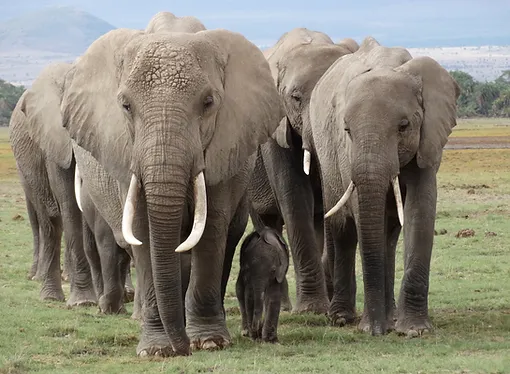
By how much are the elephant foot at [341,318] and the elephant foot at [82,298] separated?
2.53m

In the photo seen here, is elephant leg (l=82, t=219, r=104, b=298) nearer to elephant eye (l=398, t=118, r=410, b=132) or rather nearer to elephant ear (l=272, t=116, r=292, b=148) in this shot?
elephant ear (l=272, t=116, r=292, b=148)

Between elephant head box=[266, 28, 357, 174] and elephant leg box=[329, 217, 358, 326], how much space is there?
3.93 feet

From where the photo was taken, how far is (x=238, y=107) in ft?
27.3

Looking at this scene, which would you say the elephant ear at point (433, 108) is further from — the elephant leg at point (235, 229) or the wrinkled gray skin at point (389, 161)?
the elephant leg at point (235, 229)

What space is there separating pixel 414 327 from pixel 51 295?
4.24 m

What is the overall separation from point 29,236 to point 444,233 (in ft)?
19.4

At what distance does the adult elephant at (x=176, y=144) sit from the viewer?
297 inches

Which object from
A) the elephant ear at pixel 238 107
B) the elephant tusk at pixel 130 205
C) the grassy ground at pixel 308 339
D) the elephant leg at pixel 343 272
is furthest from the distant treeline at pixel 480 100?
the elephant tusk at pixel 130 205

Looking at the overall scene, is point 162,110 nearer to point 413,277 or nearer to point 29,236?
point 413,277

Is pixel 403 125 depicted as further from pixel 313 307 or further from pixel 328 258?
pixel 328 258

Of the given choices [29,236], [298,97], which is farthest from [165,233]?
[29,236]

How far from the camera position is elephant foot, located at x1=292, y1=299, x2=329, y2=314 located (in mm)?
11133

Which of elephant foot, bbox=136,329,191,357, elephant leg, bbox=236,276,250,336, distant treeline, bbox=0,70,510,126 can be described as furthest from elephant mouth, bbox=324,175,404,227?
distant treeline, bbox=0,70,510,126

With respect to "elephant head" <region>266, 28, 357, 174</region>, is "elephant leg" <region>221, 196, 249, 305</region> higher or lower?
lower
